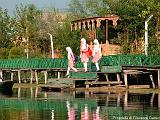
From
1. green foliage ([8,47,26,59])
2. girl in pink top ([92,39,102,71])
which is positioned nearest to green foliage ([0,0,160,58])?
green foliage ([8,47,26,59])

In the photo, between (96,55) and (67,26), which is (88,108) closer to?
(96,55)

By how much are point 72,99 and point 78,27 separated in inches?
944

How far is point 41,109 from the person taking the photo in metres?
31.4

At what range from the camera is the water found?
2728 cm

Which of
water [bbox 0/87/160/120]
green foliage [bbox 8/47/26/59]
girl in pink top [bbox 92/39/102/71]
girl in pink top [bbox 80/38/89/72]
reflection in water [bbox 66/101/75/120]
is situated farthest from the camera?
green foliage [bbox 8/47/26/59]

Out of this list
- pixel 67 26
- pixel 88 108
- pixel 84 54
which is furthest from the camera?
pixel 67 26

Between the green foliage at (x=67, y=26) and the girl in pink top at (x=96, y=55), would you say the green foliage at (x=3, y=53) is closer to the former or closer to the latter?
the green foliage at (x=67, y=26)

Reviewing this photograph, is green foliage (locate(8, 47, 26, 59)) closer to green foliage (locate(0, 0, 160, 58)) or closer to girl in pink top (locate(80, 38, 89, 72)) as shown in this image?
green foliage (locate(0, 0, 160, 58))

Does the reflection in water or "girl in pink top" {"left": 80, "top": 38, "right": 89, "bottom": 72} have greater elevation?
"girl in pink top" {"left": 80, "top": 38, "right": 89, "bottom": 72}

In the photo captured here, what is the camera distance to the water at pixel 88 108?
27281mm

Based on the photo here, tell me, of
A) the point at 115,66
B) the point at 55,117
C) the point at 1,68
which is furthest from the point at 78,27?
the point at 55,117

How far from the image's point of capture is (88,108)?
103 feet

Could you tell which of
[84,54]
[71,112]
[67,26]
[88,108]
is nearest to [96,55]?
[84,54]

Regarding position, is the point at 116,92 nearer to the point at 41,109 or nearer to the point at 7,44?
the point at 41,109
